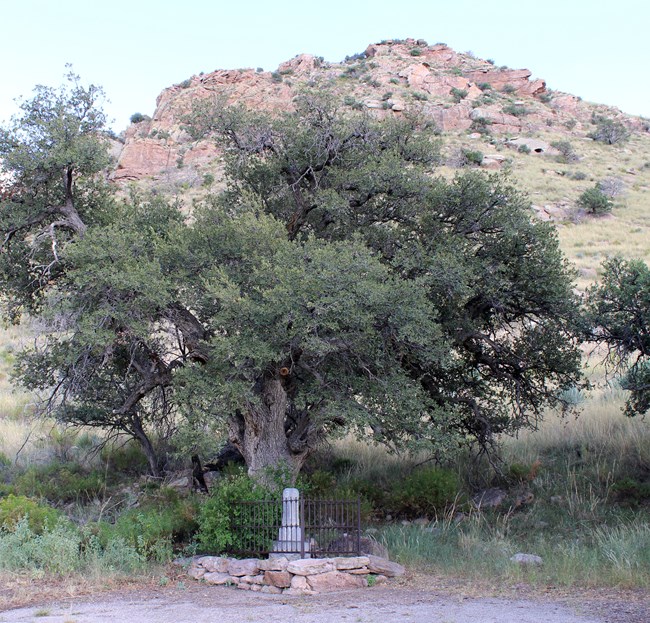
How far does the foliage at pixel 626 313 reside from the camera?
1248cm

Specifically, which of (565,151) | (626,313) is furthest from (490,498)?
(565,151)

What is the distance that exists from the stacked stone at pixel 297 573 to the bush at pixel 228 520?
400mm

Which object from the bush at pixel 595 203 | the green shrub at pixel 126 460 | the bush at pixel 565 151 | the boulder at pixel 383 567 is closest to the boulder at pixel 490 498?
the boulder at pixel 383 567

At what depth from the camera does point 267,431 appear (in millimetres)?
12406

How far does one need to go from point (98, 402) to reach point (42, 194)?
4.47 metres

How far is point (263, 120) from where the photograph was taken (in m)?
14.1

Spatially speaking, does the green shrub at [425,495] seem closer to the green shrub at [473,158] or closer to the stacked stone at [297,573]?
the stacked stone at [297,573]

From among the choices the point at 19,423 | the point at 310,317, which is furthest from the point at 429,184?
the point at 19,423

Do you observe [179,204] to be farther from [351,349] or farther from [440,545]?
[440,545]

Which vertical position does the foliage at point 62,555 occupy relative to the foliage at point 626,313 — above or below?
below

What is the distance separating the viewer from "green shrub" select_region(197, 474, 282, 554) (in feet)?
36.1

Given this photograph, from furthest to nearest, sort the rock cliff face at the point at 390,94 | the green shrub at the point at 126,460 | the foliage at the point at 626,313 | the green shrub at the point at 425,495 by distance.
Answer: the rock cliff face at the point at 390,94, the green shrub at the point at 126,460, the green shrub at the point at 425,495, the foliage at the point at 626,313

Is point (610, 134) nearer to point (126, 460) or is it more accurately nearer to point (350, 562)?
point (126, 460)

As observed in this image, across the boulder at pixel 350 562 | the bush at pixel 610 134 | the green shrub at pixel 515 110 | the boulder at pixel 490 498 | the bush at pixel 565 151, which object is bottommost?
the boulder at pixel 490 498
